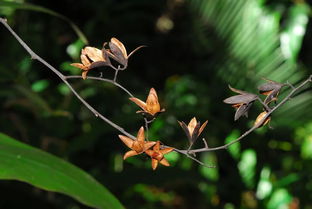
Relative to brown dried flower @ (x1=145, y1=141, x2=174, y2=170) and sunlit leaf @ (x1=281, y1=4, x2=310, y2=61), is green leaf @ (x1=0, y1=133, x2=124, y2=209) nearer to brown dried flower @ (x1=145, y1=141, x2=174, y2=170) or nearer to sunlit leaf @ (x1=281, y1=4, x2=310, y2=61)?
brown dried flower @ (x1=145, y1=141, x2=174, y2=170)

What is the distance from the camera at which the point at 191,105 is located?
6.60 feet

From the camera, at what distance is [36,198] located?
120cm

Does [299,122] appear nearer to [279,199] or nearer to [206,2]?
[279,199]

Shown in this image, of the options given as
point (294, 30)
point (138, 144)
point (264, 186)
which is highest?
point (138, 144)

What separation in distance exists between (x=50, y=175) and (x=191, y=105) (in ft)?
4.41

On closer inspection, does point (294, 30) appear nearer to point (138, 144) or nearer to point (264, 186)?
point (264, 186)

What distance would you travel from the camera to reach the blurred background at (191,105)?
1.44 meters

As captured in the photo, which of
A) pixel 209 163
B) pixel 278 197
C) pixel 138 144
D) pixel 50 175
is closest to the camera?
pixel 138 144

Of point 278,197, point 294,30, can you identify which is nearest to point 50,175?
point 278,197

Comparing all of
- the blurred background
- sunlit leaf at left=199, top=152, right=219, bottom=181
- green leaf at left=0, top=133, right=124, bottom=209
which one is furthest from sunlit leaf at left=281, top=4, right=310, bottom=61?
green leaf at left=0, top=133, right=124, bottom=209

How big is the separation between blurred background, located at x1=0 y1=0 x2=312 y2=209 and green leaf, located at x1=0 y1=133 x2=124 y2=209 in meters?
0.56

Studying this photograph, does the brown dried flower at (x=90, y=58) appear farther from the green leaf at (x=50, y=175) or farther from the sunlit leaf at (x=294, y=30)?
the sunlit leaf at (x=294, y=30)

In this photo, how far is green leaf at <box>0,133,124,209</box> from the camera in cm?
66

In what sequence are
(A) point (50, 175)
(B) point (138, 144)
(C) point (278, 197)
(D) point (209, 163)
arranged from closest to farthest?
(B) point (138, 144), (A) point (50, 175), (C) point (278, 197), (D) point (209, 163)
